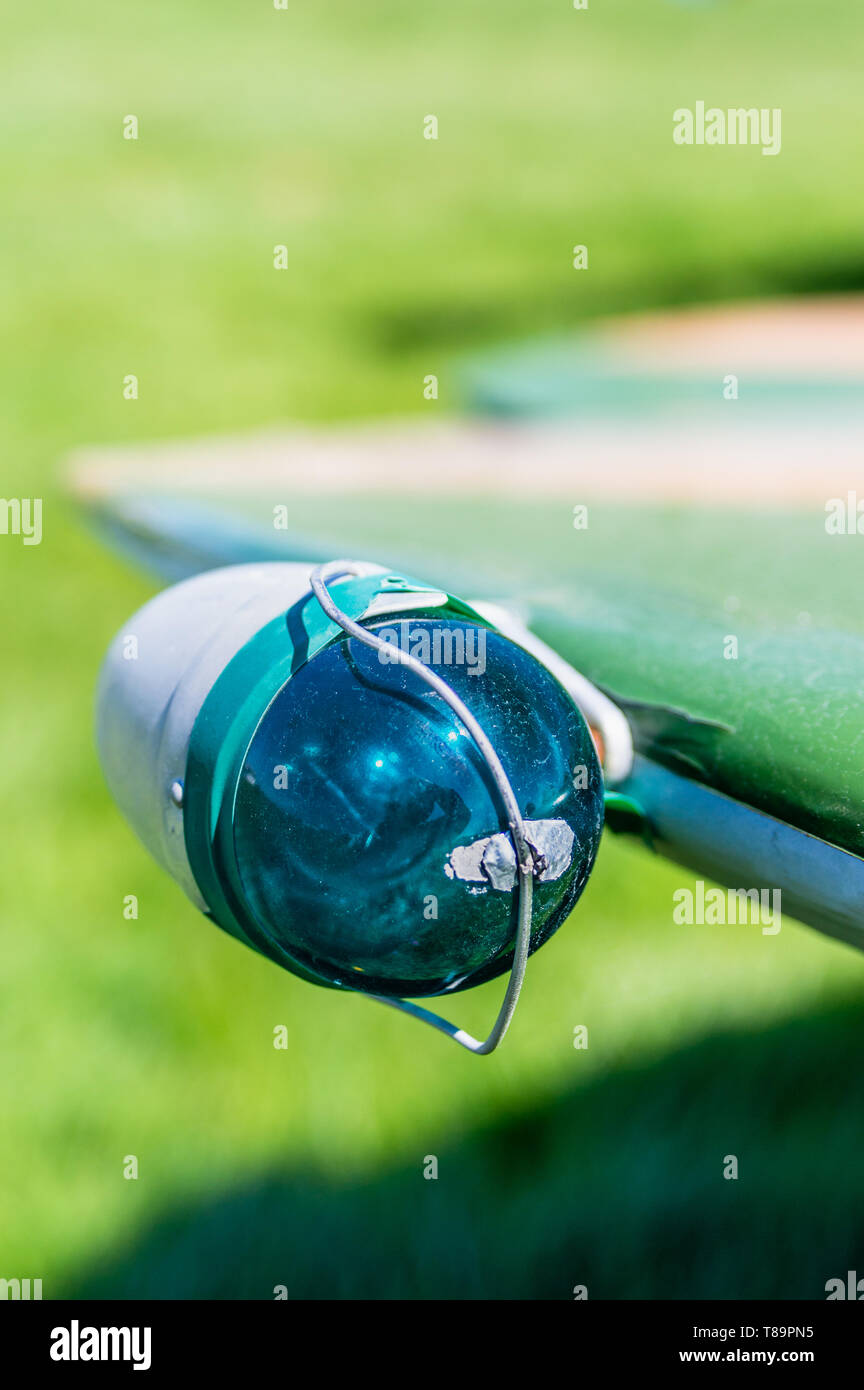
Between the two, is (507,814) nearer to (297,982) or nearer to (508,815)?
(508,815)

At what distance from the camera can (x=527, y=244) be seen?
8852 millimetres

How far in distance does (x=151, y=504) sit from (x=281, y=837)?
152 centimetres

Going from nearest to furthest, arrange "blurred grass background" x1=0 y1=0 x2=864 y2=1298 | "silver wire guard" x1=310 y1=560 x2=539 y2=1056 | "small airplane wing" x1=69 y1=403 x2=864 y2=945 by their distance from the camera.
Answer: "silver wire guard" x1=310 y1=560 x2=539 y2=1056 < "small airplane wing" x1=69 y1=403 x2=864 y2=945 < "blurred grass background" x1=0 y1=0 x2=864 y2=1298

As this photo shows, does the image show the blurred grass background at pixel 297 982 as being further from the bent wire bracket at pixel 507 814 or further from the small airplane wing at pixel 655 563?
the bent wire bracket at pixel 507 814

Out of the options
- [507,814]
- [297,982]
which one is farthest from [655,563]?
[297,982]

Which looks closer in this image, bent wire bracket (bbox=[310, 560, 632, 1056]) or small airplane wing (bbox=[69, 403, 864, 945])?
bent wire bracket (bbox=[310, 560, 632, 1056])

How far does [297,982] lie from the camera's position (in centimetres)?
260

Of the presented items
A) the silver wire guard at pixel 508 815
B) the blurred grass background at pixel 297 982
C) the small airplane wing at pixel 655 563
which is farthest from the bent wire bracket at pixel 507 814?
the blurred grass background at pixel 297 982

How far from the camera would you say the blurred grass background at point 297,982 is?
204cm

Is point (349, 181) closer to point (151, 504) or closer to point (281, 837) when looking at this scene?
point (151, 504)

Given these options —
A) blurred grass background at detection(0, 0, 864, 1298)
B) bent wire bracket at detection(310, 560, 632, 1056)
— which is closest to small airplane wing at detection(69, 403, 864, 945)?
bent wire bracket at detection(310, 560, 632, 1056)

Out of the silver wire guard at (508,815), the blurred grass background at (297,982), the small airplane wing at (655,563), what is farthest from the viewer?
the blurred grass background at (297,982)

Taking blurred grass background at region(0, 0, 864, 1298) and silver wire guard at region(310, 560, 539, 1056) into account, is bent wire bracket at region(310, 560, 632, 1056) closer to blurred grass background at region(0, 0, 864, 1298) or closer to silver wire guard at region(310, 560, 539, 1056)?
silver wire guard at region(310, 560, 539, 1056)

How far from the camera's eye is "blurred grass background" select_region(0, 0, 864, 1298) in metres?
2.04
